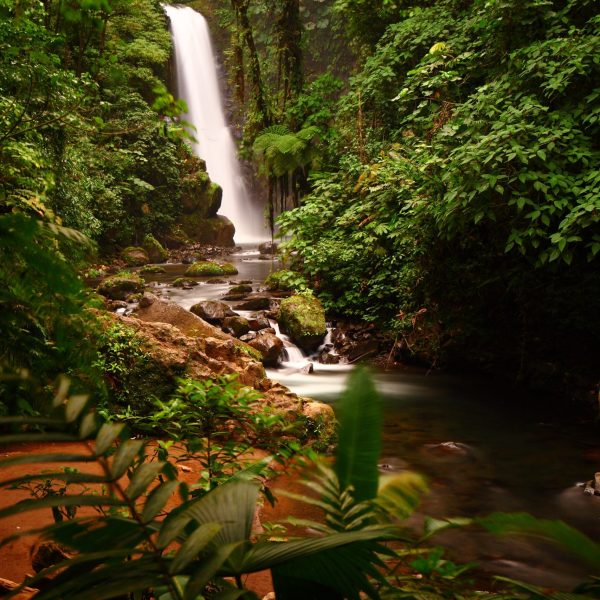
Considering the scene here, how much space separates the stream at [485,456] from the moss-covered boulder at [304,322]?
556 mm

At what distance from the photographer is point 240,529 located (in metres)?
0.80

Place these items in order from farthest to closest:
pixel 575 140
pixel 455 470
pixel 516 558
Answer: pixel 575 140 → pixel 455 470 → pixel 516 558

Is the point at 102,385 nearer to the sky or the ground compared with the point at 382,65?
nearer to the ground

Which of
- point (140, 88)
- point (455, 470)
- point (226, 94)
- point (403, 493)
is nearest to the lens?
point (403, 493)

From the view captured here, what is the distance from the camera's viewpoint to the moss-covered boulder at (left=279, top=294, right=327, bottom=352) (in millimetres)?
8734

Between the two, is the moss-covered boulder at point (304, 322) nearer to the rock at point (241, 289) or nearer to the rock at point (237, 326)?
the rock at point (237, 326)

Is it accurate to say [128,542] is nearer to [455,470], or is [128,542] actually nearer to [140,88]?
[455,470]

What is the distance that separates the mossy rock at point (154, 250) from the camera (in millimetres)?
18312

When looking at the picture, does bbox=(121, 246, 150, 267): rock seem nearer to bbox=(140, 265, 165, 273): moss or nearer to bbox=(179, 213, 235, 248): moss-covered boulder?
bbox=(140, 265, 165, 273): moss

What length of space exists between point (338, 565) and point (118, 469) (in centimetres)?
39

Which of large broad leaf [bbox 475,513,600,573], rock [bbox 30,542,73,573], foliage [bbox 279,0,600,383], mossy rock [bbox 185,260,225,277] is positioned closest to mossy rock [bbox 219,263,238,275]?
mossy rock [bbox 185,260,225,277]

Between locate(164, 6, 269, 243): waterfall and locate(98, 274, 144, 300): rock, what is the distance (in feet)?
45.5

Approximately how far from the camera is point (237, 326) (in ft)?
29.6

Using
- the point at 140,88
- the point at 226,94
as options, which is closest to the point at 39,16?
the point at 140,88
